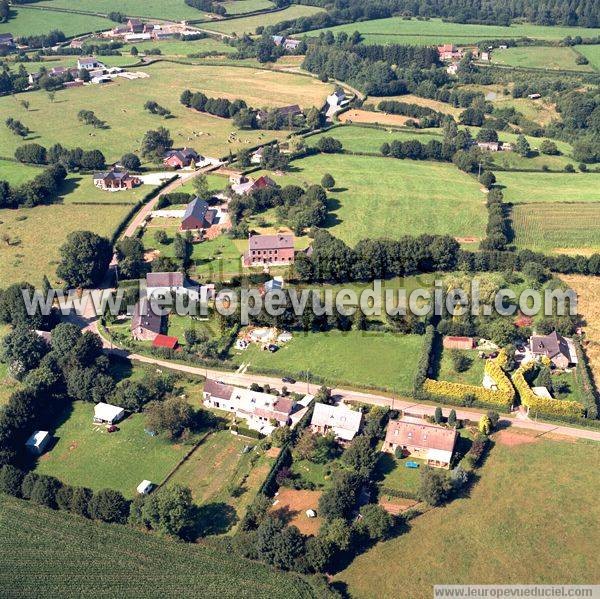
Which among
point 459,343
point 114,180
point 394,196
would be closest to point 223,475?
point 459,343

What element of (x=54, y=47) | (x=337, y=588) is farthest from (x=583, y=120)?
(x=54, y=47)

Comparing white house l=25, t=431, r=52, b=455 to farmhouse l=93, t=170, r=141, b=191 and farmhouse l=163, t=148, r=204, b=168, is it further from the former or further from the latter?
farmhouse l=163, t=148, r=204, b=168

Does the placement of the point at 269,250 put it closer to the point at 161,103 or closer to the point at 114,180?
the point at 114,180

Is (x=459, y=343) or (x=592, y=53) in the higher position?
(x=592, y=53)

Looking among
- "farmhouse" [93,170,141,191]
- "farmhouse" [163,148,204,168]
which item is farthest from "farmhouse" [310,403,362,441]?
"farmhouse" [163,148,204,168]

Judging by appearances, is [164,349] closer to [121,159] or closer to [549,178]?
[121,159]
